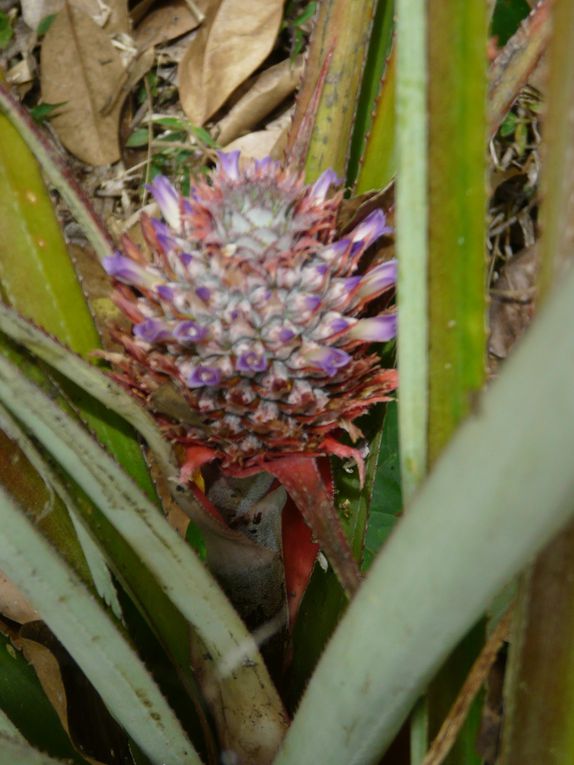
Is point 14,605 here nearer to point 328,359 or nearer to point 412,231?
point 328,359

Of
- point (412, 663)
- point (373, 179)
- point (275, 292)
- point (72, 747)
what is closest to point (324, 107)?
point (373, 179)

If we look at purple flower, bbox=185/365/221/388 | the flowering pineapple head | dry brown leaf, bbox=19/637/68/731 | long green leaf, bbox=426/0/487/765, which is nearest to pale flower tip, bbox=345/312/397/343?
the flowering pineapple head

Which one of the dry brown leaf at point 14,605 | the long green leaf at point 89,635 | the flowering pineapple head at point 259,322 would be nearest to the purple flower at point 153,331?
the flowering pineapple head at point 259,322

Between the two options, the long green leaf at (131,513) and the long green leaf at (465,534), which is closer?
the long green leaf at (465,534)

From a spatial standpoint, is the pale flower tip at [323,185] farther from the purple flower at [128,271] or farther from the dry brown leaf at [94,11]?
the dry brown leaf at [94,11]

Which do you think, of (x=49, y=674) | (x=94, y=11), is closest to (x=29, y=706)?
(x=49, y=674)
